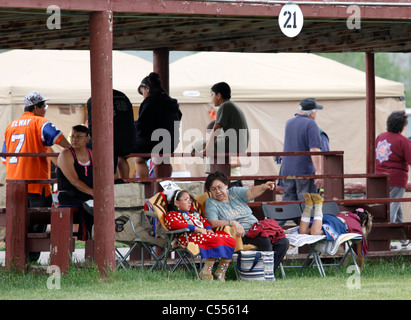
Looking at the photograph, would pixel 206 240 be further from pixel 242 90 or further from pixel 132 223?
pixel 242 90

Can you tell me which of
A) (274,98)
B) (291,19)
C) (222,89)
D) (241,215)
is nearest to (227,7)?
(291,19)

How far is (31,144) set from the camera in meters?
9.99

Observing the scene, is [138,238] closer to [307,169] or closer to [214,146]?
[214,146]

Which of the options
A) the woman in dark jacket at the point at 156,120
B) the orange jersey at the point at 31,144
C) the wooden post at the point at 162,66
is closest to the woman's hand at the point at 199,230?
the woman in dark jacket at the point at 156,120

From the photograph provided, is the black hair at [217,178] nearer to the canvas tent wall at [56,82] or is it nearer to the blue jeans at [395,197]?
the blue jeans at [395,197]

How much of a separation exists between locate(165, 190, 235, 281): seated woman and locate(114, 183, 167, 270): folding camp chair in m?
0.42

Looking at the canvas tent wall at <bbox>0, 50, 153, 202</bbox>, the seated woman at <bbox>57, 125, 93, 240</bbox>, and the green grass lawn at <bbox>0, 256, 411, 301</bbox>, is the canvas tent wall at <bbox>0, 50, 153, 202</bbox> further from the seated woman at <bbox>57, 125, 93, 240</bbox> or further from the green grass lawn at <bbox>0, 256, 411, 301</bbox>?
the green grass lawn at <bbox>0, 256, 411, 301</bbox>

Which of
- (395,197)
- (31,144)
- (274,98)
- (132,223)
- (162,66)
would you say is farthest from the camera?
(274,98)

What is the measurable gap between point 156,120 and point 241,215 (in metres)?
1.81

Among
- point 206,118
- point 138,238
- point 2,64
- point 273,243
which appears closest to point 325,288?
point 273,243

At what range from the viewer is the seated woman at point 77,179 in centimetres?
895

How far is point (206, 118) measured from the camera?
15.2 meters

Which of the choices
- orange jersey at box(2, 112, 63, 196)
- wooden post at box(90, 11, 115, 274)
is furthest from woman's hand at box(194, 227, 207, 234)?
orange jersey at box(2, 112, 63, 196)

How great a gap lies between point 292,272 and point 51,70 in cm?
726
